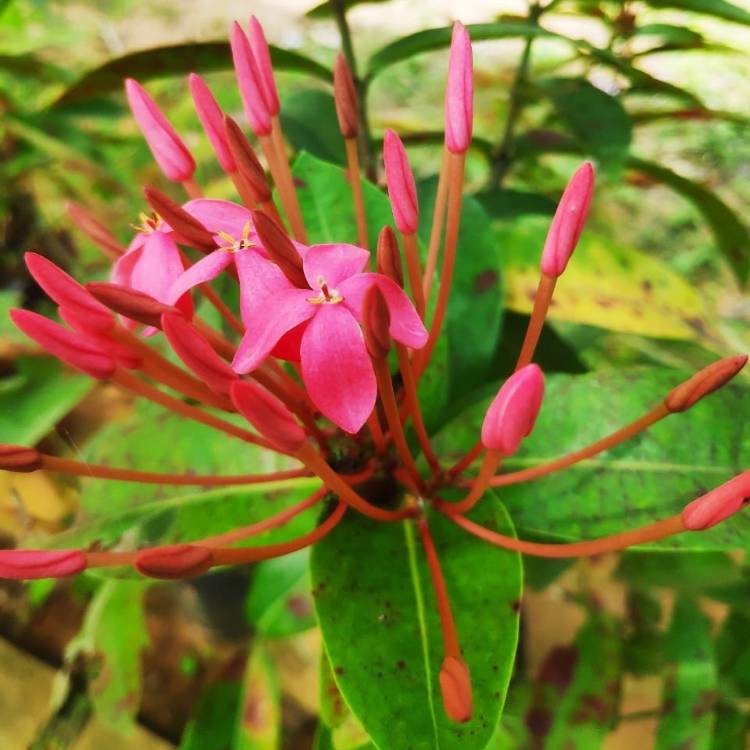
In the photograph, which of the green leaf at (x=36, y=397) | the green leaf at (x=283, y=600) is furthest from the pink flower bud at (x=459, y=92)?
the green leaf at (x=36, y=397)

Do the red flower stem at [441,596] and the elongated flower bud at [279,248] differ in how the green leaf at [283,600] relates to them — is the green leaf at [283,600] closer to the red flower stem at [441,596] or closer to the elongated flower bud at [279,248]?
the red flower stem at [441,596]

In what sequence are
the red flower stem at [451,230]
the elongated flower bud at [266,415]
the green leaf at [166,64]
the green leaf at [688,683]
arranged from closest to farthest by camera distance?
the elongated flower bud at [266,415]
the red flower stem at [451,230]
the green leaf at [166,64]
the green leaf at [688,683]

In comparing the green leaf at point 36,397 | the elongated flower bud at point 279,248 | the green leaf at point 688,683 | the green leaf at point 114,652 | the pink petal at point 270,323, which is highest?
the elongated flower bud at point 279,248

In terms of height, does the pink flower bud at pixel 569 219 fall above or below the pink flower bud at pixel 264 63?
below

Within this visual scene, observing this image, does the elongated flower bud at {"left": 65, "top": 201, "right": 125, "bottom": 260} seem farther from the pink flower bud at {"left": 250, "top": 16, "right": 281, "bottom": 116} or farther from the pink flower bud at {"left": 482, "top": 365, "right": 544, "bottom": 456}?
the pink flower bud at {"left": 482, "top": 365, "right": 544, "bottom": 456}

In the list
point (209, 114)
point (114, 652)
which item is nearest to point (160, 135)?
point (209, 114)

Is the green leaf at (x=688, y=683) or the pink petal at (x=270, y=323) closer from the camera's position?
the pink petal at (x=270, y=323)

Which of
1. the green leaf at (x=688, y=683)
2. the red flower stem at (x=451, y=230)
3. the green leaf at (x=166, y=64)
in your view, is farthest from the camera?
the green leaf at (x=688, y=683)
